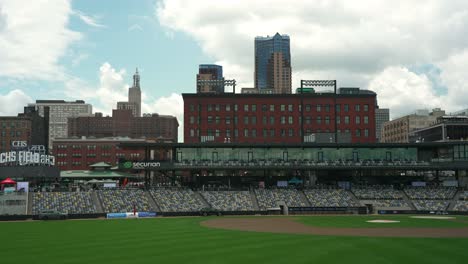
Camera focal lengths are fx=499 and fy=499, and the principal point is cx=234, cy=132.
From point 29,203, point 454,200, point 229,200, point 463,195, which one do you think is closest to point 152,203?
point 229,200

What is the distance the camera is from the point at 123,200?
95562 millimetres

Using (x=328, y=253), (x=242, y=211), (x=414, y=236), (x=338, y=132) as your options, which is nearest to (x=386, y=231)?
(x=414, y=236)

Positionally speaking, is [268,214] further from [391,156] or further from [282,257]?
[282,257]

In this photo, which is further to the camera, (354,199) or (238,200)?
(354,199)

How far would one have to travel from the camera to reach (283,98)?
423 ft

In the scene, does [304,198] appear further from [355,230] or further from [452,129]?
[452,129]

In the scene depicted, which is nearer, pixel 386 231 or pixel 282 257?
pixel 282 257

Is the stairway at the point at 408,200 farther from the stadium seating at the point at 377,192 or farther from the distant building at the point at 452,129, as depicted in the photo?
the distant building at the point at 452,129

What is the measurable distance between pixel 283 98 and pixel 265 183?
27.9 metres

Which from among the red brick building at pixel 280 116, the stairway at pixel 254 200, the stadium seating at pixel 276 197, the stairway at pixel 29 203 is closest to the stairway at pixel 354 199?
the stadium seating at pixel 276 197

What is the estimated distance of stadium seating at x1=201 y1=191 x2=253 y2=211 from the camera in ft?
314

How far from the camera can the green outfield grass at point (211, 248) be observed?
39.6 metres

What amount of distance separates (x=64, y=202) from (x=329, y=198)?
169ft

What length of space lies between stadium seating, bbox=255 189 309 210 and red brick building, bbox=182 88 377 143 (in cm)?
2435
